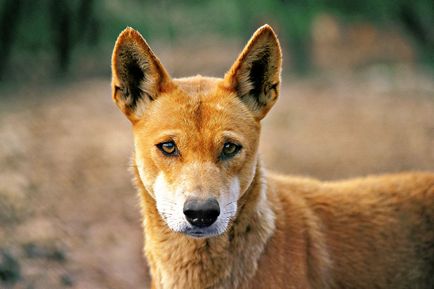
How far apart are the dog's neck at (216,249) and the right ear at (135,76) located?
1.85ft

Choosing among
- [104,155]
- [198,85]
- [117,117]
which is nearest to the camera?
[198,85]

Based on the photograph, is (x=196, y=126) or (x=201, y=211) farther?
(x=196, y=126)

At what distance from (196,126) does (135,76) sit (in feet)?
2.05

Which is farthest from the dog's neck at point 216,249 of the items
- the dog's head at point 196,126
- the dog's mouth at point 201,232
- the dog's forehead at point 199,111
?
the dog's forehead at point 199,111

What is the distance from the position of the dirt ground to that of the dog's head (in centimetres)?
183

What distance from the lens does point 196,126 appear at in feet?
11.3

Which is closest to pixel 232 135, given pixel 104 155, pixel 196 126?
pixel 196 126

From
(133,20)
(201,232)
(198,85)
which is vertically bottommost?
(201,232)

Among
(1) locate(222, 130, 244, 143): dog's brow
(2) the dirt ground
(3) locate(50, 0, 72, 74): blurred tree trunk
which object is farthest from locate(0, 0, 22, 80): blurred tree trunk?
(1) locate(222, 130, 244, 143): dog's brow

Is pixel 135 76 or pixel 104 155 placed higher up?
pixel 135 76

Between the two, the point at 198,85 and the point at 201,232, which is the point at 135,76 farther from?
the point at 201,232

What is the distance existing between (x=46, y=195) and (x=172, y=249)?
11.7ft

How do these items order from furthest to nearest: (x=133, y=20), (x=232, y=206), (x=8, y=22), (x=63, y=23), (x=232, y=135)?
(x=133, y=20) → (x=63, y=23) → (x=8, y=22) → (x=232, y=135) → (x=232, y=206)

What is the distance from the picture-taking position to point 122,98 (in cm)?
374
